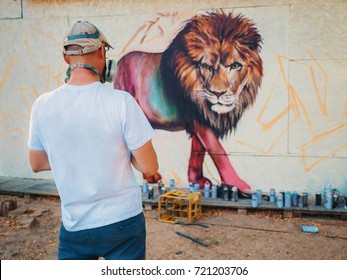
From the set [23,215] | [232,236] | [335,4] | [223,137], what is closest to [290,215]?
[232,236]

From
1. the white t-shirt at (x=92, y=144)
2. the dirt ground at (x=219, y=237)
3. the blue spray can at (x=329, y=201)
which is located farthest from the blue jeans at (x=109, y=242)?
the blue spray can at (x=329, y=201)

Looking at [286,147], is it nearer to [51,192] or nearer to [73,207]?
[51,192]

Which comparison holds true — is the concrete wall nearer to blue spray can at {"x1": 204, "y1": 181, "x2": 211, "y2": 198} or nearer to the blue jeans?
blue spray can at {"x1": 204, "y1": 181, "x2": 211, "y2": 198}

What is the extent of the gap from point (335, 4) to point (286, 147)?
2.28 m

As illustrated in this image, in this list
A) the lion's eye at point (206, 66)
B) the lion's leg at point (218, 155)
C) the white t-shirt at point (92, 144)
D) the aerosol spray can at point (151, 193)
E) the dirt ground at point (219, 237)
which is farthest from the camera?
the lion's leg at point (218, 155)

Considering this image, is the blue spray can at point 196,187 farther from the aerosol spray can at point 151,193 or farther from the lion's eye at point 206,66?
the lion's eye at point 206,66

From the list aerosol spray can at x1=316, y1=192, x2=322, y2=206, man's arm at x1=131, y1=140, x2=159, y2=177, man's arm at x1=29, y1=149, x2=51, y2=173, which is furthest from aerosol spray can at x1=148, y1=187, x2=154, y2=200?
man's arm at x1=131, y1=140, x2=159, y2=177

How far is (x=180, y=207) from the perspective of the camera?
550 centimetres

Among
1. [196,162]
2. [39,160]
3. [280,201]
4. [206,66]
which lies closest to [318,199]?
[280,201]

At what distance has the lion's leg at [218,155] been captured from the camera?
20.7 ft

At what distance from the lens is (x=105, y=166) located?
1896mm

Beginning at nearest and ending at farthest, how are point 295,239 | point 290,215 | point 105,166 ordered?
point 105,166
point 295,239
point 290,215

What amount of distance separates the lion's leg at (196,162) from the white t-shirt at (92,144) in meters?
4.44

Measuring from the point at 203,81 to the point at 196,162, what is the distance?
4.54ft
